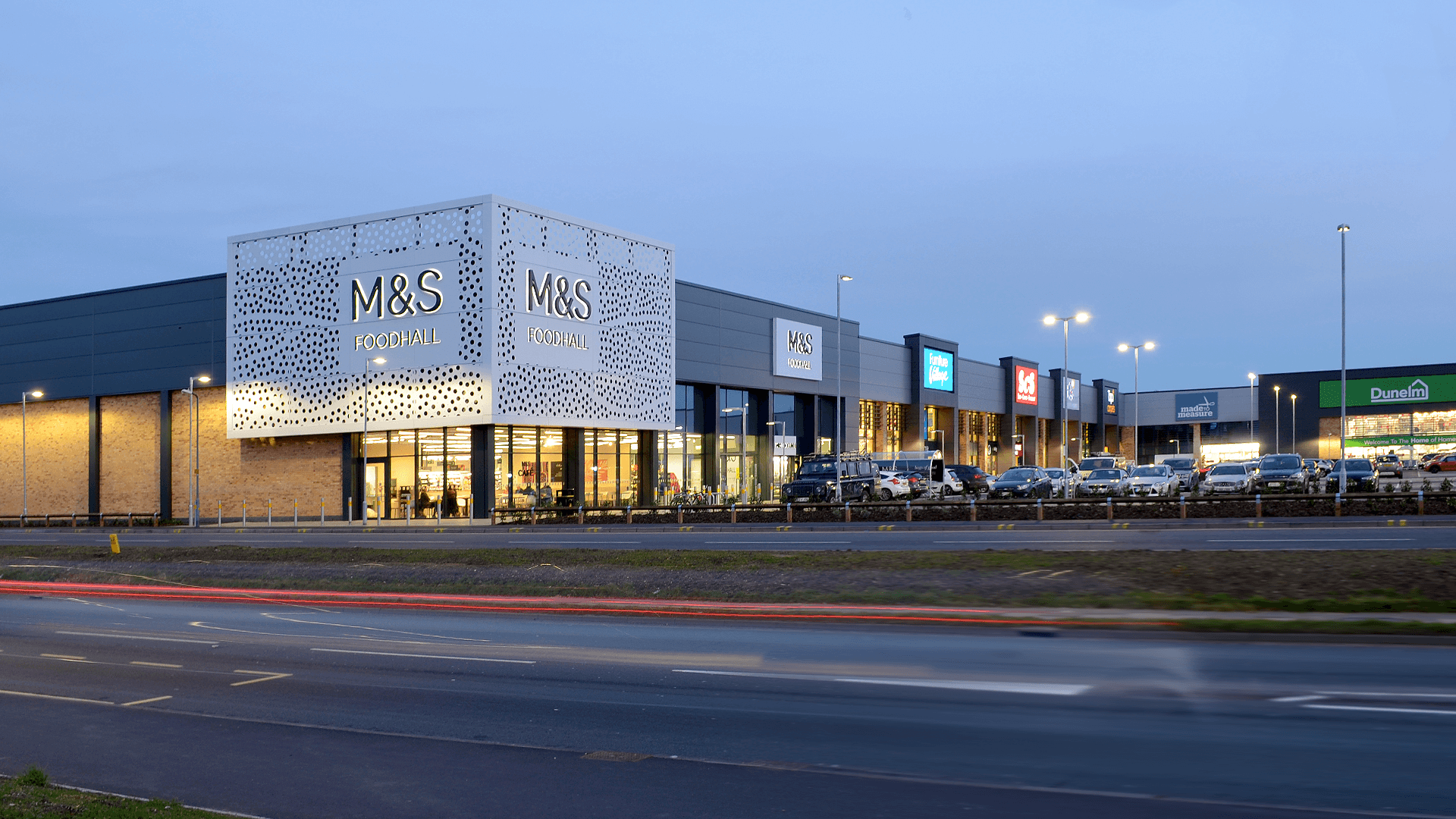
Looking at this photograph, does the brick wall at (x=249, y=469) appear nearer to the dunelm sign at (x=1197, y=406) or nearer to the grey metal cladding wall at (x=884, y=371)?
the grey metal cladding wall at (x=884, y=371)

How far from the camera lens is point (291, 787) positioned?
8.12 meters

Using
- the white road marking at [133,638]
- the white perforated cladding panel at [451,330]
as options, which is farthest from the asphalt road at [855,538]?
the white road marking at [133,638]

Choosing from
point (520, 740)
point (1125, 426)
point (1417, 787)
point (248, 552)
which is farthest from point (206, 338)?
point (1125, 426)

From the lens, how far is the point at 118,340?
190 ft

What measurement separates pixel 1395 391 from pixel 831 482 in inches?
2660

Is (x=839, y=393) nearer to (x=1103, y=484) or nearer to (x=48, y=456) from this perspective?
(x=1103, y=484)

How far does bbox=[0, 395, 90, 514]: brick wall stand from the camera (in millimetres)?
59469

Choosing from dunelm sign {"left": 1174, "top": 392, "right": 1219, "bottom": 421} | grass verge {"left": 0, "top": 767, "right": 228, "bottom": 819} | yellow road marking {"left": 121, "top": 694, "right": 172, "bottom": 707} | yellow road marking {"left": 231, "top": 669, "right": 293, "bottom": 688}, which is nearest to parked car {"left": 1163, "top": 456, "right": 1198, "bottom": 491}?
yellow road marking {"left": 231, "top": 669, "right": 293, "bottom": 688}

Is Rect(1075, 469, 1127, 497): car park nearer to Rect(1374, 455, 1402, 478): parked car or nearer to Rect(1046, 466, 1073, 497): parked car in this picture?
Rect(1046, 466, 1073, 497): parked car

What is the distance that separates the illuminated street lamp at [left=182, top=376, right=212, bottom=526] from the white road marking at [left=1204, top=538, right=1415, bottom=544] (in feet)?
146

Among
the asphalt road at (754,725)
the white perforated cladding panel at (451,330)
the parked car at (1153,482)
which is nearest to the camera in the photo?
the asphalt road at (754,725)

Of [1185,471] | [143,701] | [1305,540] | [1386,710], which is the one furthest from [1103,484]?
[143,701]

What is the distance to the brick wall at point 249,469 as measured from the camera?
170 feet

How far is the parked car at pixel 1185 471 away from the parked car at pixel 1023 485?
5895 mm
